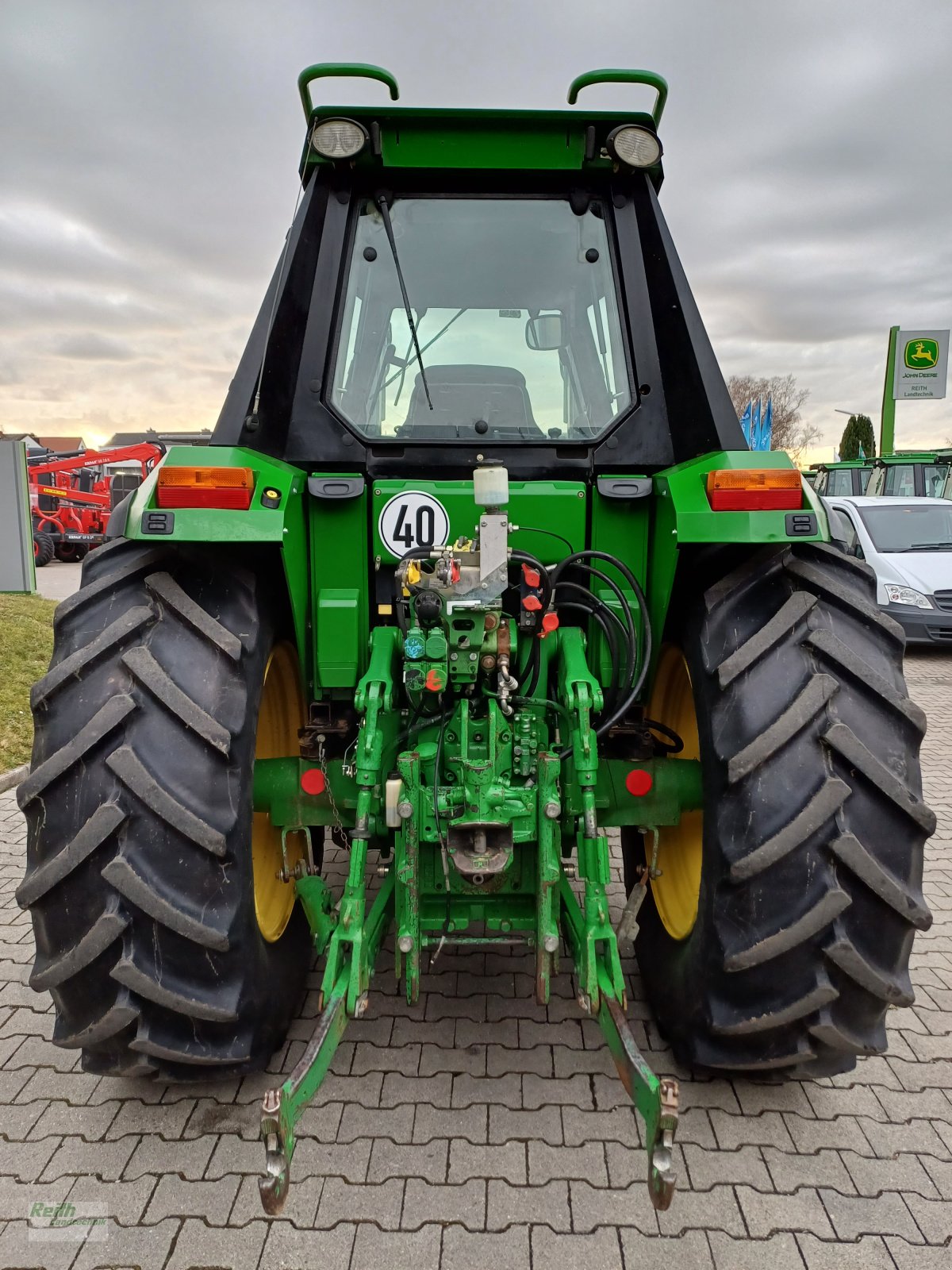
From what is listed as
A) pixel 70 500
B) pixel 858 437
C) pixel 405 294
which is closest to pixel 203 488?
pixel 405 294

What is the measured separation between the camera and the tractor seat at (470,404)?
8.32 ft

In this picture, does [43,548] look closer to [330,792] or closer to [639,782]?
[330,792]

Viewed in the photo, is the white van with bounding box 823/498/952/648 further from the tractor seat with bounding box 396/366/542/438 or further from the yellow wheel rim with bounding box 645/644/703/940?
the tractor seat with bounding box 396/366/542/438

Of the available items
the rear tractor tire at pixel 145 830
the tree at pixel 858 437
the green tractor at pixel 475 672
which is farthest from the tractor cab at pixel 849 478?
the tree at pixel 858 437

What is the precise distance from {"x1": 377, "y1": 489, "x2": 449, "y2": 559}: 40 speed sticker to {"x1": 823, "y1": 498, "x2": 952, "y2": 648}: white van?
728 centimetres

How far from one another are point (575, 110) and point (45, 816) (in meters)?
2.38

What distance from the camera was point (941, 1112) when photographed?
7.50 feet

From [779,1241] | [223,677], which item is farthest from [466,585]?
[779,1241]

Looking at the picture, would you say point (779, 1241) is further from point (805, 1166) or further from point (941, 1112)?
point (941, 1112)

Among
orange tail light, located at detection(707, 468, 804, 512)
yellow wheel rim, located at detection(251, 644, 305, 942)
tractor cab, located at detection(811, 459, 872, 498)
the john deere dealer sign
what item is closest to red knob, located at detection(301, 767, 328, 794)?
yellow wheel rim, located at detection(251, 644, 305, 942)

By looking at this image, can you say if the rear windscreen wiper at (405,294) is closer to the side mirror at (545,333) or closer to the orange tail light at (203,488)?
the side mirror at (545,333)

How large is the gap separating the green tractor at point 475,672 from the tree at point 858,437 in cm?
4271

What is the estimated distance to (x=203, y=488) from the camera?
2.05 meters

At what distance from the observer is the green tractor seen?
1893mm
